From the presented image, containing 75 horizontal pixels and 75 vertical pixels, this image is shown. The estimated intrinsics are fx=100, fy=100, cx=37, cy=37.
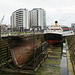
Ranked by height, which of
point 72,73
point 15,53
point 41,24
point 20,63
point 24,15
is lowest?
point 72,73

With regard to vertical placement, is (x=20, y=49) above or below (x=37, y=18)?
below

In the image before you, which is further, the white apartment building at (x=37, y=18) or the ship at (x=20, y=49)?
the white apartment building at (x=37, y=18)

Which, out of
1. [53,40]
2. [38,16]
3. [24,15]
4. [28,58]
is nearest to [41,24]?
[38,16]

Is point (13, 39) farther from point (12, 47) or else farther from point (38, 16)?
point (38, 16)

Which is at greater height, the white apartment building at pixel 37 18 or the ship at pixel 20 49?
the white apartment building at pixel 37 18

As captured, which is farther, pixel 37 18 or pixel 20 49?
pixel 37 18

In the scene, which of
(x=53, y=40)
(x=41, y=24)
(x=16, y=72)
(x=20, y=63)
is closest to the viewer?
(x=16, y=72)

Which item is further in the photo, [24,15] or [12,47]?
[24,15]

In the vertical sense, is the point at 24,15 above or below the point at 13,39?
above

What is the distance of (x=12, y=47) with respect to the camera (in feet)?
28.5

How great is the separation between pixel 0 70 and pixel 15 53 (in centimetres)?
197

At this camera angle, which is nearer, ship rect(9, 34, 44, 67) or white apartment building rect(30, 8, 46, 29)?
ship rect(9, 34, 44, 67)

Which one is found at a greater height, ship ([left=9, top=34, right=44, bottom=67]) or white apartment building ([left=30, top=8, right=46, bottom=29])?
white apartment building ([left=30, top=8, right=46, bottom=29])

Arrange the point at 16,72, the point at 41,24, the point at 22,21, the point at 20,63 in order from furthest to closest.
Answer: the point at 41,24 < the point at 22,21 < the point at 20,63 < the point at 16,72
